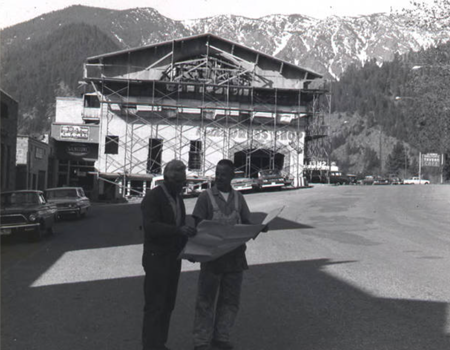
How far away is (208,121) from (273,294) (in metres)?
38.3

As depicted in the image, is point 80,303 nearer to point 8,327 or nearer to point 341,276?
point 8,327

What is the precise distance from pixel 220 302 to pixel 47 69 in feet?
462

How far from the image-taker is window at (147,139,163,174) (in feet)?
148

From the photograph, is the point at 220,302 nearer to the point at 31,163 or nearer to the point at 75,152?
the point at 31,163

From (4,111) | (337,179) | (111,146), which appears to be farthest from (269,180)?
(337,179)

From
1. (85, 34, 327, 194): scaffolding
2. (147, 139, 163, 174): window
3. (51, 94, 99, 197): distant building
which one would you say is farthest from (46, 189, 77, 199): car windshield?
(51, 94, 99, 197): distant building

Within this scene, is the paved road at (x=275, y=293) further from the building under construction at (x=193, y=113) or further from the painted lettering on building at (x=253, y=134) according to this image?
the painted lettering on building at (x=253, y=134)

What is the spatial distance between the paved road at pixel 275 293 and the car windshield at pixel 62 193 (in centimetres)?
737

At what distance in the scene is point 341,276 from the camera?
954cm

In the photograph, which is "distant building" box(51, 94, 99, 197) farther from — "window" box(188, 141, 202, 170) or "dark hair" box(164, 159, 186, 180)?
"dark hair" box(164, 159, 186, 180)

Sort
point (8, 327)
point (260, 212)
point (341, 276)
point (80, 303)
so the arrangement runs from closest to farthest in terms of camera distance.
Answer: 1. point (8, 327)
2. point (80, 303)
3. point (341, 276)
4. point (260, 212)

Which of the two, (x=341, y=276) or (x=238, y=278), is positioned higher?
(x=238, y=278)

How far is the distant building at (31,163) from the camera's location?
35.0m

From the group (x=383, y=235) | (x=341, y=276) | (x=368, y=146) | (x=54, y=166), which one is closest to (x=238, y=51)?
(x=54, y=166)
